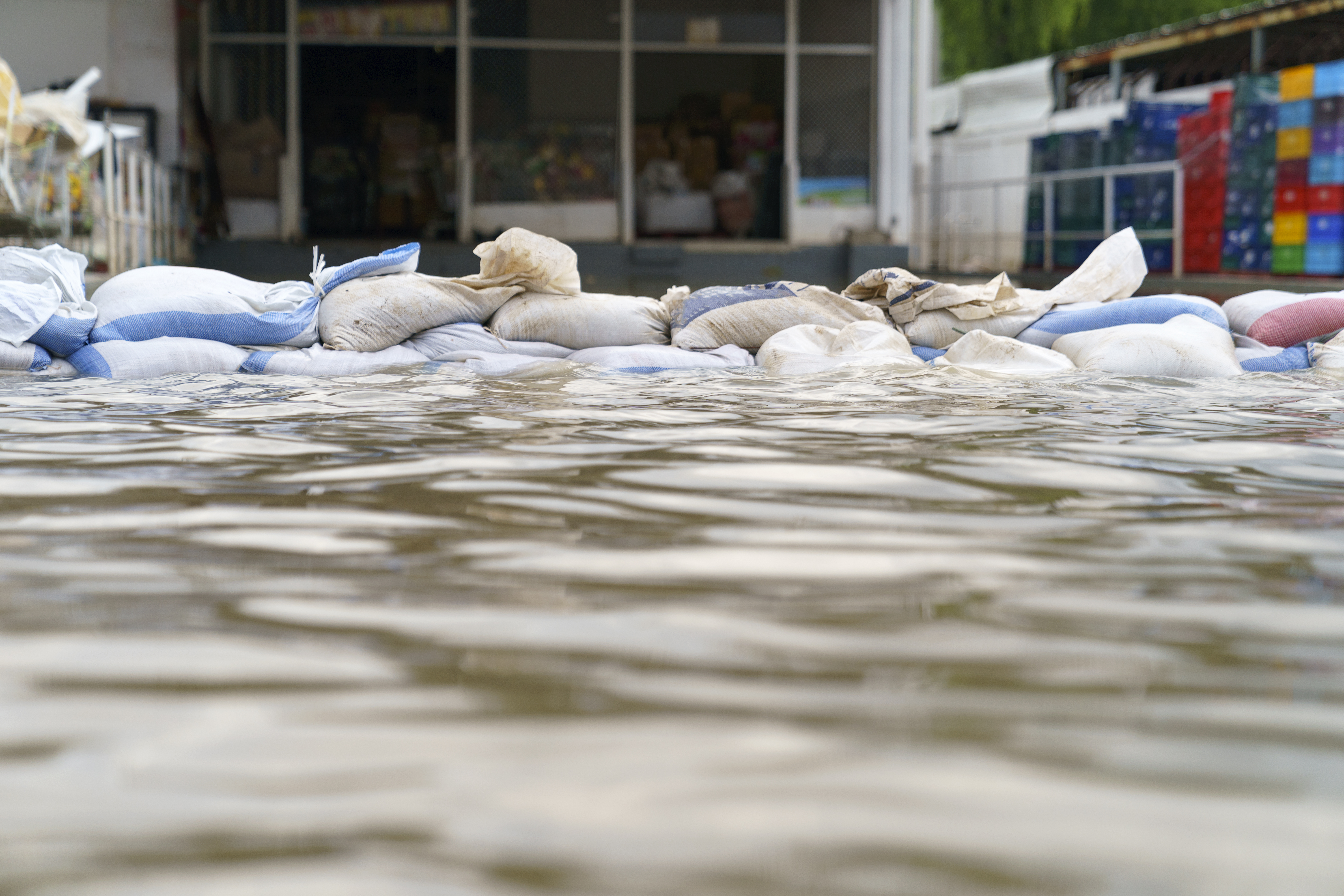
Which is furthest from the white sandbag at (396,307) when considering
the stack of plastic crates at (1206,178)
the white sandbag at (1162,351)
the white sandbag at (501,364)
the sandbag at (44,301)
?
the stack of plastic crates at (1206,178)

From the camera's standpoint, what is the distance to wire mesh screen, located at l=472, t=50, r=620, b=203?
35.5 feet

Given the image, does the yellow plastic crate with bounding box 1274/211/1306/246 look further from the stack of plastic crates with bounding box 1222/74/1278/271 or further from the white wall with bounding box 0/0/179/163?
the white wall with bounding box 0/0/179/163

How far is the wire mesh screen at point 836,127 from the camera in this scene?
1116 cm

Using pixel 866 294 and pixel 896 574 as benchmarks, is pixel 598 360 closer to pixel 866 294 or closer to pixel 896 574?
pixel 866 294

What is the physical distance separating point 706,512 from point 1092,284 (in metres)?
3.27

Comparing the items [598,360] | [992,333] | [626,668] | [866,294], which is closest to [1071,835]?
[626,668]

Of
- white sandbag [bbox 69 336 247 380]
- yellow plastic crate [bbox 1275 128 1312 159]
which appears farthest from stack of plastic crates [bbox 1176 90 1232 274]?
white sandbag [bbox 69 336 247 380]

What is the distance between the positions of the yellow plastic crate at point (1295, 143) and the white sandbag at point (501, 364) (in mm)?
7099

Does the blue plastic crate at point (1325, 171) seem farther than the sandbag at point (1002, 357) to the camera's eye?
Yes

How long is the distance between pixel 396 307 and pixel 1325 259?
731 centimetres

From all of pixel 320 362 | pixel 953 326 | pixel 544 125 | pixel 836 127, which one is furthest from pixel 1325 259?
pixel 320 362

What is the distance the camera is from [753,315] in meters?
4.30

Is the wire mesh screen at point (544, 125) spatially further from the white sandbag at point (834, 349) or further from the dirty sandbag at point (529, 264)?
the white sandbag at point (834, 349)

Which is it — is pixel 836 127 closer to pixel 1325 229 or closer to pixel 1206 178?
pixel 1206 178
